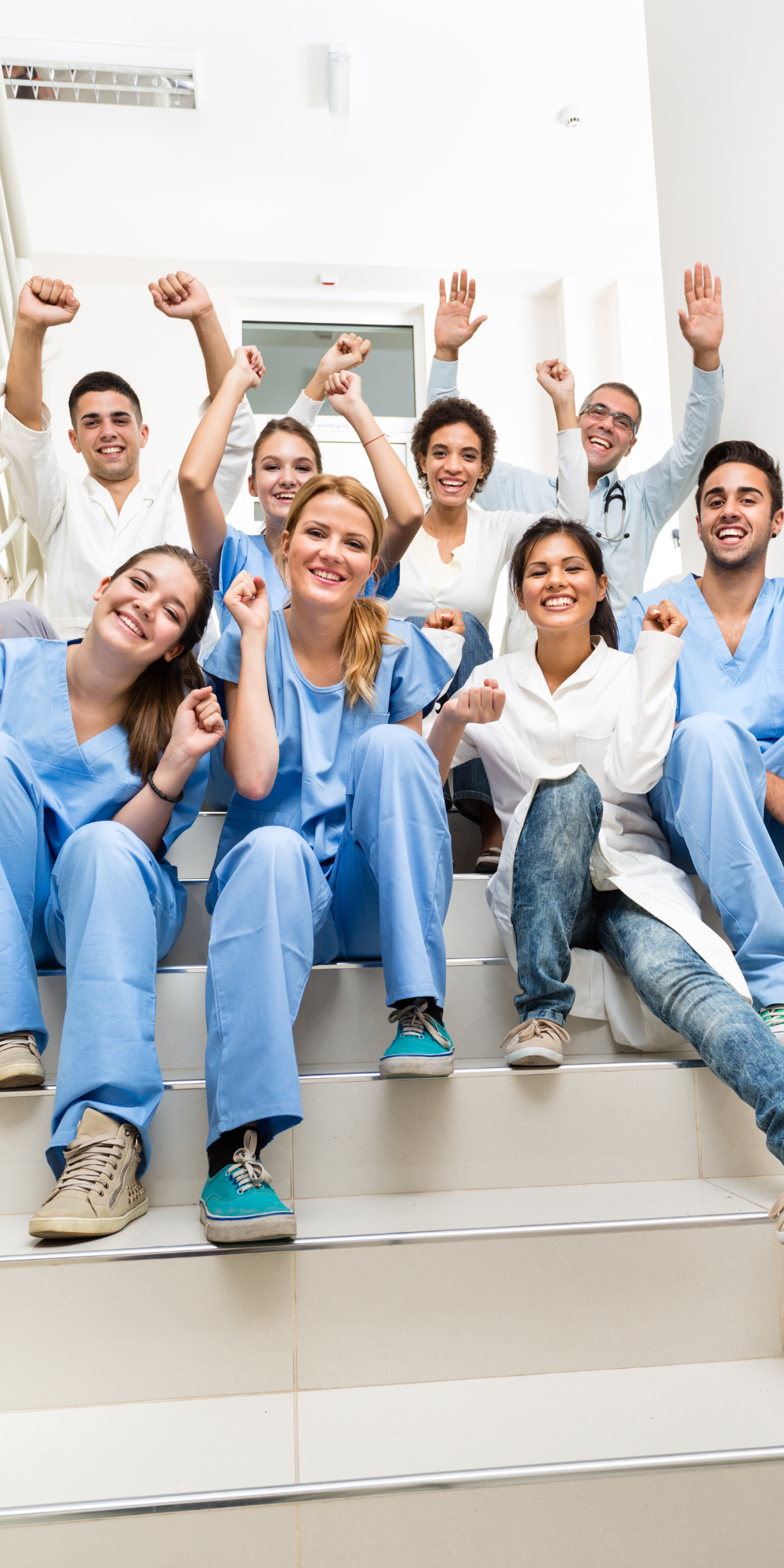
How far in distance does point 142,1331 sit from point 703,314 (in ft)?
7.13

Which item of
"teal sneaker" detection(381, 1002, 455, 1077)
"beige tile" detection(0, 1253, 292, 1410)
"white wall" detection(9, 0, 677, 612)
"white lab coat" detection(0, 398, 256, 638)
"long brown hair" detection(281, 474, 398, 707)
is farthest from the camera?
"white wall" detection(9, 0, 677, 612)

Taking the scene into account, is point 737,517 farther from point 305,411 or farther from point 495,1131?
point 495,1131

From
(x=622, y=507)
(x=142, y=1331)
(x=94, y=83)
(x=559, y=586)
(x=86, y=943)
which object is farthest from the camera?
(x=94, y=83)

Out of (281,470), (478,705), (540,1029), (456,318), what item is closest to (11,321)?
(281,470)

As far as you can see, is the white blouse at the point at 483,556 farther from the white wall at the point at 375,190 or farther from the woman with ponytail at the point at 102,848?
the white wall at the point at 375,190

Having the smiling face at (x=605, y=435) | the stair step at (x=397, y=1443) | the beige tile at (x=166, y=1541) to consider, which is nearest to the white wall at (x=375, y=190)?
the smiling face at (x=605, y=435)

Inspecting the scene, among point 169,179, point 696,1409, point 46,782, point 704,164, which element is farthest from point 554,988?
point 169,179

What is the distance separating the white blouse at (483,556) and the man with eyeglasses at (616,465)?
0.76 ft

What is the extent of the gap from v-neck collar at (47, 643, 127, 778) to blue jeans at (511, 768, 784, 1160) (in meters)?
0.58

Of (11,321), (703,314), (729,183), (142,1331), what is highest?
(729,183)

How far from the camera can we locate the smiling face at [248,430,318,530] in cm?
210

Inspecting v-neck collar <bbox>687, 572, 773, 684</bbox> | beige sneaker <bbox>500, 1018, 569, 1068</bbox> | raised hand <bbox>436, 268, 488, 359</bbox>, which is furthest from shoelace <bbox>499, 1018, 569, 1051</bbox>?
raised hand <bbox>436, 268, 488, 359</bbox>

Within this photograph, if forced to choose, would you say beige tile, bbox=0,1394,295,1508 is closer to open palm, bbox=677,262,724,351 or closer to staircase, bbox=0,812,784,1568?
staircase, bbox=0,812,784,1568

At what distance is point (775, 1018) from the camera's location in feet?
4.50
